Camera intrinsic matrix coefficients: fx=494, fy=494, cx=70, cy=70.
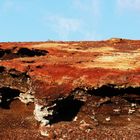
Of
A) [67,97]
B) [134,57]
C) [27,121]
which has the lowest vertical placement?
[27,121]

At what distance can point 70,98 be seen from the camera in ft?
127

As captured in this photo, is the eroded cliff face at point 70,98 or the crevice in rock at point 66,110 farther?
the crevice in rock at point 66,110

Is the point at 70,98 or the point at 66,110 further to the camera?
the point at 66,110

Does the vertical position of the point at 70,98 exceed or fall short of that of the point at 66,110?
it exceeds it

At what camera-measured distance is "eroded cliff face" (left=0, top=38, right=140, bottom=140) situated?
38.3m

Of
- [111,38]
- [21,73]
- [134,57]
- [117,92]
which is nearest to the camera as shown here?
[117,92]

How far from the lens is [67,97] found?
38.5 metres

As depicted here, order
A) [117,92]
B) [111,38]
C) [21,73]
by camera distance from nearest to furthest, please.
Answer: [117,92]
[21,73]
[111,38]

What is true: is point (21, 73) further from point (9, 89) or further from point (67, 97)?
point (67, 97)

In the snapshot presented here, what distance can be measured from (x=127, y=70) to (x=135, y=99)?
260 centimetres

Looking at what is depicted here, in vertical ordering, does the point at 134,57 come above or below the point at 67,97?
above

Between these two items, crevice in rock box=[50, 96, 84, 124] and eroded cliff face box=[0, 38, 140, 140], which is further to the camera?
crevice in rock box=[50, 96, 84, 124]

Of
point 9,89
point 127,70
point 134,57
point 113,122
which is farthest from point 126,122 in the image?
point 9,89

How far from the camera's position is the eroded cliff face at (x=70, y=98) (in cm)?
3831
